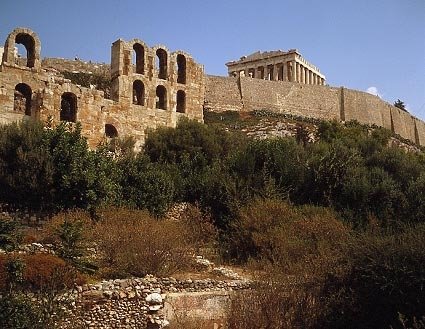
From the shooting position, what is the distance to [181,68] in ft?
127

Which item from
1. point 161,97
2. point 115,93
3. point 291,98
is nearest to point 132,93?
point 115,93

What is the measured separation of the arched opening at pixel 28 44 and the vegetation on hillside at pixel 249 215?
618 cm

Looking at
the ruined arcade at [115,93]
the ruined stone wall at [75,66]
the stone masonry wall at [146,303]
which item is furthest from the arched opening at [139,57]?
the stone masonry wall at [146,303]

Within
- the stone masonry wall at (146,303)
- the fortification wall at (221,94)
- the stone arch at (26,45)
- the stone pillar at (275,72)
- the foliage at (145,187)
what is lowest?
the stone masonry wall at (146,303)

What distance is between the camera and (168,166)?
91.2ft

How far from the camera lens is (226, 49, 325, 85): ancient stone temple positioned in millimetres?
65750

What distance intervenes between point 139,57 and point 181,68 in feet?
10.8

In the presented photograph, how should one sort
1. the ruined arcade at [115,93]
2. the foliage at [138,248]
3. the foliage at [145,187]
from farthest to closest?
the ruined arcade at [115,93] → the foliage at [145,187] → the foliage at [138,248]

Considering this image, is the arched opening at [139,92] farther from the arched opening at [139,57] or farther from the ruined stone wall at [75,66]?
the ruined stone wall at [75,66]

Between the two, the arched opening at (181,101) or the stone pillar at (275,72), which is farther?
the stone pillar at (275,72)

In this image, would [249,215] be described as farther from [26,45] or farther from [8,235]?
[26,45]

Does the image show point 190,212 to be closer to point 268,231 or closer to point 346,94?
point 268,231

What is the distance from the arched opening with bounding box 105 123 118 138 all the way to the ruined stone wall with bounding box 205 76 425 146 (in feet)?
66.2

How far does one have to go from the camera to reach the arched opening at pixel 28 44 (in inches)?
1221
